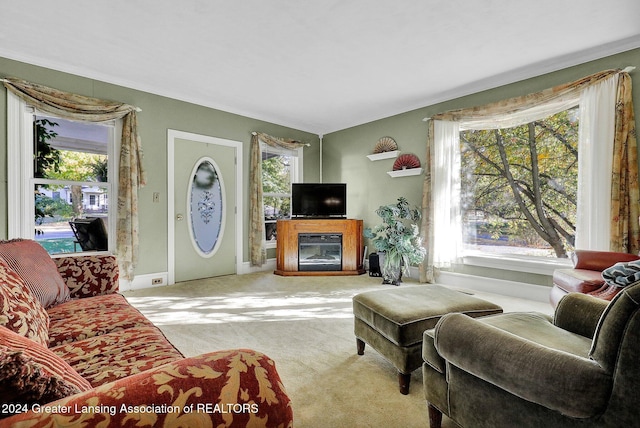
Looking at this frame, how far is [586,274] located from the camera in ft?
7.61

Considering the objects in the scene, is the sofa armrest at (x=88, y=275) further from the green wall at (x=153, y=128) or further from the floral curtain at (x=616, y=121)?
the floral curtain at (x=616, y=121)

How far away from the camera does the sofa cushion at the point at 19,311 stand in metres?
1.03

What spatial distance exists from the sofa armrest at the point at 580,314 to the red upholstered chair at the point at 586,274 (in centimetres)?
81

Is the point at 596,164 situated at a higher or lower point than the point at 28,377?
higher

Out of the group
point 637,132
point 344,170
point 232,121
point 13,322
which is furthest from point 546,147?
point 13,322

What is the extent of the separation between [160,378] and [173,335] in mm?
2099

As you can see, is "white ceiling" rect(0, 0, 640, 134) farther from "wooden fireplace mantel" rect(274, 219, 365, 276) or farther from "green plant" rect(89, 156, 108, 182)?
"wooden fireplace mantel" rect(274, 219, 365, 276)

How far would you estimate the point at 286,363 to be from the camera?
2.05 m

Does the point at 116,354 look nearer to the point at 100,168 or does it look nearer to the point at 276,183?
the point at 100,168

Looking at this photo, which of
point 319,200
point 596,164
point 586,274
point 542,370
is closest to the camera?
point 542,370

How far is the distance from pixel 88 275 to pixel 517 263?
4071mm

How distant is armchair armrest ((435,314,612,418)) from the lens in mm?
800

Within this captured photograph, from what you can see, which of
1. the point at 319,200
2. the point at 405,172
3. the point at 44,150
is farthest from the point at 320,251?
the point at 44,150

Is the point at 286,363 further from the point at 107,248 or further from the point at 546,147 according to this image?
the point at 546,147
